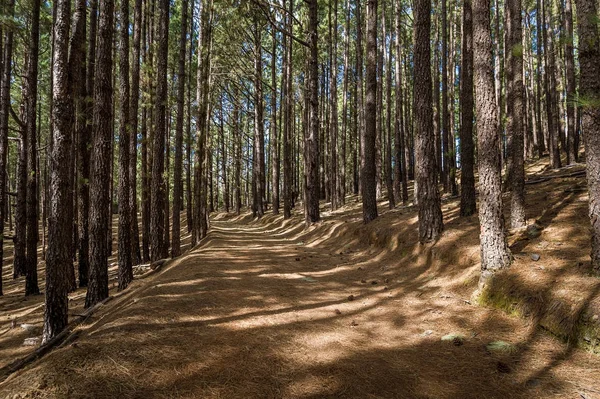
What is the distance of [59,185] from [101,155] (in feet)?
5.28

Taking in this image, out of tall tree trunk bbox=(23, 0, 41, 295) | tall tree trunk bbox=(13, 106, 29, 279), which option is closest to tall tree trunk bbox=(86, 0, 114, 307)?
tall tree trunk bbox=(23, 0, 41, 295)

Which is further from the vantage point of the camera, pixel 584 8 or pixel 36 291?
pixel 36 291

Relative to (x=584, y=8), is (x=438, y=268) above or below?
below

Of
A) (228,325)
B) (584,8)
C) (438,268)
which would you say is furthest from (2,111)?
(584,8)

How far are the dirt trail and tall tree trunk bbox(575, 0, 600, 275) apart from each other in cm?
153

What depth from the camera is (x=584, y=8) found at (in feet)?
13.9

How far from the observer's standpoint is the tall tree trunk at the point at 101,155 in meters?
6.73

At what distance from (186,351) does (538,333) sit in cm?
363

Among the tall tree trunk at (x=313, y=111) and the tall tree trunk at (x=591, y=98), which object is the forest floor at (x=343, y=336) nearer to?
the tall tree trunk at (x=591, y=98)

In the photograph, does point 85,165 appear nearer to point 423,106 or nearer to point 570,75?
point 423,106

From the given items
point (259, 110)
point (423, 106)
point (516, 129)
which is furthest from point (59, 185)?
point (259, 110)

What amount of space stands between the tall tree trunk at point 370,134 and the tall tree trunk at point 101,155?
7.41m

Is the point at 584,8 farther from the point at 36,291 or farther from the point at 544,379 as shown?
the point at 36,291

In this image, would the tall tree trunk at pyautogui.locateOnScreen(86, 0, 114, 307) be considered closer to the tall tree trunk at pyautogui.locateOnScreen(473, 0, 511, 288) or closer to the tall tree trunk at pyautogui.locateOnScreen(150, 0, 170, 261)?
the tall tree trunk at pyautogui.locateOnScreen(150, 0, 170, 261)
